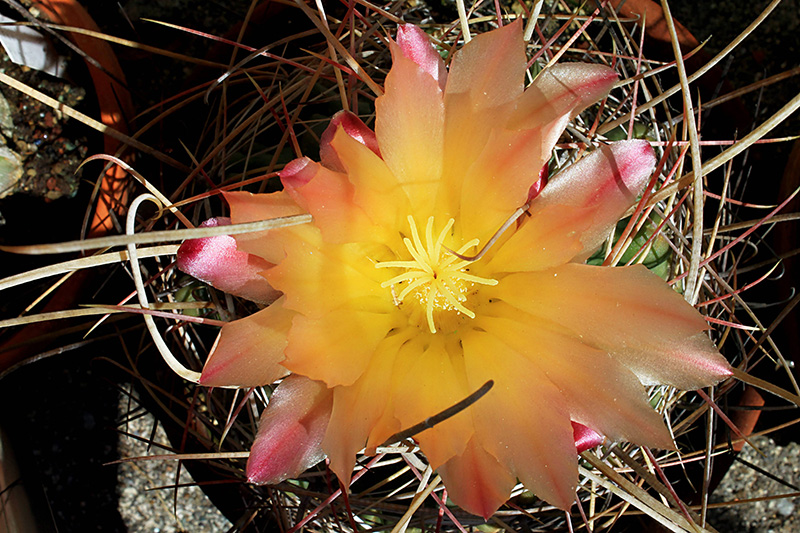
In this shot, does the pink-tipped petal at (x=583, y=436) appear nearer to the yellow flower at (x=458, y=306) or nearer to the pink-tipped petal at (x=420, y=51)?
the yellow flower at (x=458, y=306)

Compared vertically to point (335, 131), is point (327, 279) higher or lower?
lower

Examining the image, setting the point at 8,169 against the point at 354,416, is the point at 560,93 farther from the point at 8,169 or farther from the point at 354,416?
the point at 8,169

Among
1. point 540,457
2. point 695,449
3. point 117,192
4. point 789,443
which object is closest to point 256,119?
point 117,192

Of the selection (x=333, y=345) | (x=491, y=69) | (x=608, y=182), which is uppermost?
(x=491, y=69)

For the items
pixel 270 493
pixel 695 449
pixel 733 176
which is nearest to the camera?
pixel 270 493

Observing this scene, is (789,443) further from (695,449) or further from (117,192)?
(117,192)

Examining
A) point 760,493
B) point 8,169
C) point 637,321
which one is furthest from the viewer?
point 760,493

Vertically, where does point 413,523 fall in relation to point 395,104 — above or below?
below

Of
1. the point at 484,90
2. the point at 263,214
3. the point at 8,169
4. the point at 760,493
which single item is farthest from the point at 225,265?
the point at 760,493
